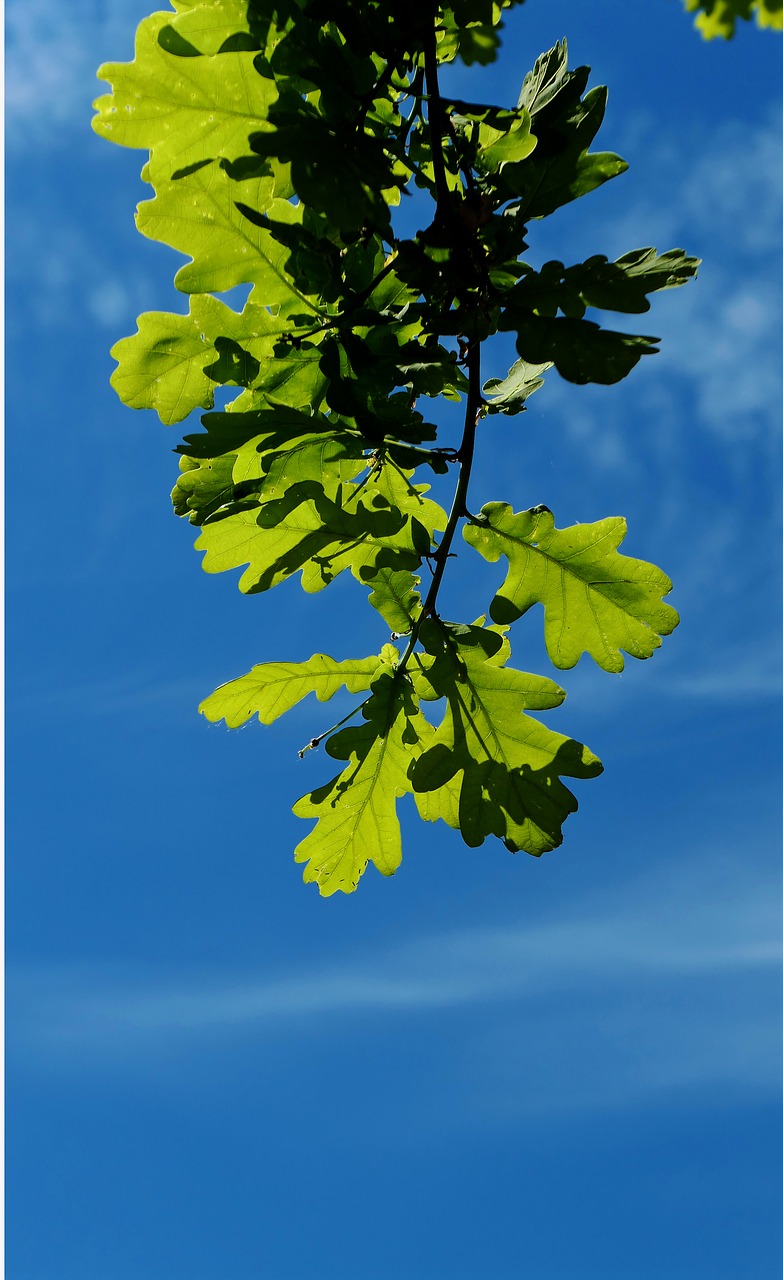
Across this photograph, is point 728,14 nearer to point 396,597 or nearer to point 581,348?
point 581,348

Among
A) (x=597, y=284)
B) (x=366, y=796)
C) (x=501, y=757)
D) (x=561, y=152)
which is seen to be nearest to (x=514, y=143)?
(x=561, y=152)

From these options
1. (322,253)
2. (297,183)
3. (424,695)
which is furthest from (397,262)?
(424,695)

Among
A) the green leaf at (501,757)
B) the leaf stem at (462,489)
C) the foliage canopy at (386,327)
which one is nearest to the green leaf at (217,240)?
the foliage canopy at (386,327)

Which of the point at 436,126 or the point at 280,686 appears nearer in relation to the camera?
the point at 436,126

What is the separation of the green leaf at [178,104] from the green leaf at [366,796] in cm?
113

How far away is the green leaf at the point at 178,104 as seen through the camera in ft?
5.96

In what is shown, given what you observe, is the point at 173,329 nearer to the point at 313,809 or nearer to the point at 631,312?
the point at 631,312

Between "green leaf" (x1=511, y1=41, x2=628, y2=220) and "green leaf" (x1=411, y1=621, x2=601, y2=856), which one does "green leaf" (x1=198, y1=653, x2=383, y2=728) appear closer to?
"green leaf" (x1=411, y1=621, x2=601, y2=856)

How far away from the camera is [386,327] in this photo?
1889mm

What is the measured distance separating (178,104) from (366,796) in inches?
61.7

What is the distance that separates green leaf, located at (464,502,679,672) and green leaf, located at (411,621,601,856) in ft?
0.49

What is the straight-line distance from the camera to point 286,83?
1760 mm

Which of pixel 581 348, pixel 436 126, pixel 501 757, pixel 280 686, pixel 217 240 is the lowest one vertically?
pixel 501 757

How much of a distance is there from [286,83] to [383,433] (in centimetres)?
59
